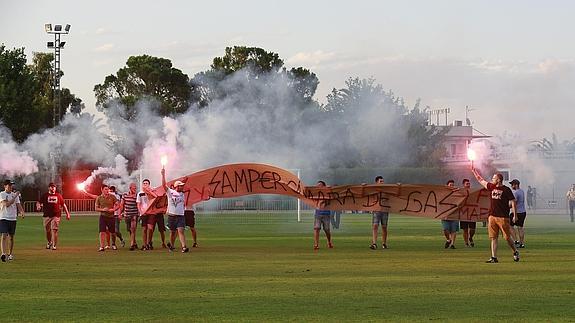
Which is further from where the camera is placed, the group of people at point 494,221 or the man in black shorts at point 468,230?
the man in black shorts at point 468,230

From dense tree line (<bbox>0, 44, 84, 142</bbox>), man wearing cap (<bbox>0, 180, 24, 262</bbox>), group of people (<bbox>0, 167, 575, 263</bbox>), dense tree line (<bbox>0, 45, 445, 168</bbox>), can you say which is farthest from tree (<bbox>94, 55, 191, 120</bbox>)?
man wearing cap (<bbox>0, 180, 24, 262</bbox>)

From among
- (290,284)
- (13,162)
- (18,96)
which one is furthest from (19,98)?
(290,284)

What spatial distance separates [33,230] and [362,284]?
33953mm

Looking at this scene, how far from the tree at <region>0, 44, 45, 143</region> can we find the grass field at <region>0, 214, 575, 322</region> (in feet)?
162

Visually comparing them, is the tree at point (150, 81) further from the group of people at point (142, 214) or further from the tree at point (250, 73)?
the group of people at point (142, 214)

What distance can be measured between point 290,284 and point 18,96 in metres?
67.1

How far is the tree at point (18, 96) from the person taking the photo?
83.3 meters

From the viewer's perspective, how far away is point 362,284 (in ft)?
70.1

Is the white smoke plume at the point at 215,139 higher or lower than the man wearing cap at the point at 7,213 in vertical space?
higher

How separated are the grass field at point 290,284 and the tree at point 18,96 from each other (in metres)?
49.2

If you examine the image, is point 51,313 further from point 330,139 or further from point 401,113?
point 401,113

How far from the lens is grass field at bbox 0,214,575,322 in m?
16.8

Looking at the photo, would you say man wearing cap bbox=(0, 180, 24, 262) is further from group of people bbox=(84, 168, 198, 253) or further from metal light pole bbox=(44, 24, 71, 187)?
metal light pole bbox=(44, 24, 71, 187)

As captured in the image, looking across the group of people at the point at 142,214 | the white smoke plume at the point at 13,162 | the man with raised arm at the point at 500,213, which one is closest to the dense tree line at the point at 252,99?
the white smoke plume at the point at 13,162
